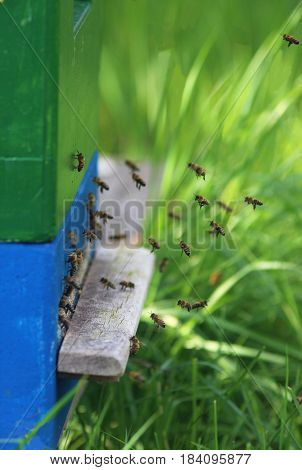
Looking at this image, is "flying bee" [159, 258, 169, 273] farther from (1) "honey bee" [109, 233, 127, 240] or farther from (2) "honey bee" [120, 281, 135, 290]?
(2) "honey bee" [120, 281, 135, 290]

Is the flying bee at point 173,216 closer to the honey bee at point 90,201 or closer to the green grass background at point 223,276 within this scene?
the green grass background at point 223,276

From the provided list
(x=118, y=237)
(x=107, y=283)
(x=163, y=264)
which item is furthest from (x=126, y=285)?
(x=118, y=237)

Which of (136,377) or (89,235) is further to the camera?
(136,377)

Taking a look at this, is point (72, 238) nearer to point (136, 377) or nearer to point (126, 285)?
point (126, 285)

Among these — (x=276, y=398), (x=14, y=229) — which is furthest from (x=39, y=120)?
(x=276, y=398)

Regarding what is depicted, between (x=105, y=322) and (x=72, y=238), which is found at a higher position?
(x=72, y=238)

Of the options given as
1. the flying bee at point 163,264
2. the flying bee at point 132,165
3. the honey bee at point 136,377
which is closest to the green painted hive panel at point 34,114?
the honey bee at point 136,377
